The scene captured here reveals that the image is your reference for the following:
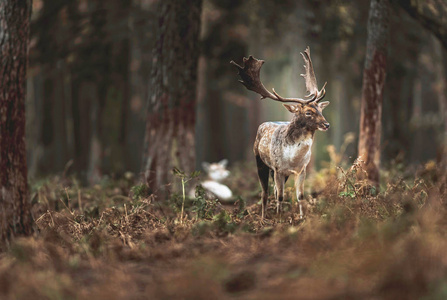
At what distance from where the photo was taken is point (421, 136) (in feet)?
112

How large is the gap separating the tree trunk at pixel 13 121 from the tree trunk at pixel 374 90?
574cm

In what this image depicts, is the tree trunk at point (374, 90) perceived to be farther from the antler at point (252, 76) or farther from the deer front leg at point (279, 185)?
the antler at point (252, 76)

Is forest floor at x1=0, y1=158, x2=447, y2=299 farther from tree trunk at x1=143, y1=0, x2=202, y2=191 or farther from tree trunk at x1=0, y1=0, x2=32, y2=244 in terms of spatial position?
tree trunk at x1=143, y1=0, x2=202, y2=191

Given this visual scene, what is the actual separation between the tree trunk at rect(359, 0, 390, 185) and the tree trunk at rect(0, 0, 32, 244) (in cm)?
574

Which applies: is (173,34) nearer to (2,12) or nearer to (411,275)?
(2,12)

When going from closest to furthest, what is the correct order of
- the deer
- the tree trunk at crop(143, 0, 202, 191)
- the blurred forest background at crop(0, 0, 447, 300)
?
the blurred forest background at crop(0, 0, 447, 300) → the tree trunk at crop(143, 0, 202, 191) → the deer

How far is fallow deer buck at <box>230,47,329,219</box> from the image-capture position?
24.8 ft

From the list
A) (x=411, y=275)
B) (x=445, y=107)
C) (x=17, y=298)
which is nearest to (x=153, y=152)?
(x=17, y=298)

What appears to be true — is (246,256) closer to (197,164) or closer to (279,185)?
(279,185)

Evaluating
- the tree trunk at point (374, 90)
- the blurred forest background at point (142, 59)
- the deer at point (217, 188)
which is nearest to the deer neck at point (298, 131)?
the tree trunk at point (374, 90)

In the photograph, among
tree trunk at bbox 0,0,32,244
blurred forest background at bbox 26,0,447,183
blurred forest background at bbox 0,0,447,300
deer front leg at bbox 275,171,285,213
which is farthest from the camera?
blurred forest background at bbox 26,0,447,183

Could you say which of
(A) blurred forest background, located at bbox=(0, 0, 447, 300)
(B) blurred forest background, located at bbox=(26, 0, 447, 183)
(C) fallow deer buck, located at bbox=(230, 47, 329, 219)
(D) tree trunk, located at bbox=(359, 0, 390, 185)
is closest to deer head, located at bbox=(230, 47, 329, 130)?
(C) fallow deer buck, located at bbox=(230, 47, 329, 219)

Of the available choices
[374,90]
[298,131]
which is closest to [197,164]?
[374,90]

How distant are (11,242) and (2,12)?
2754 mm
